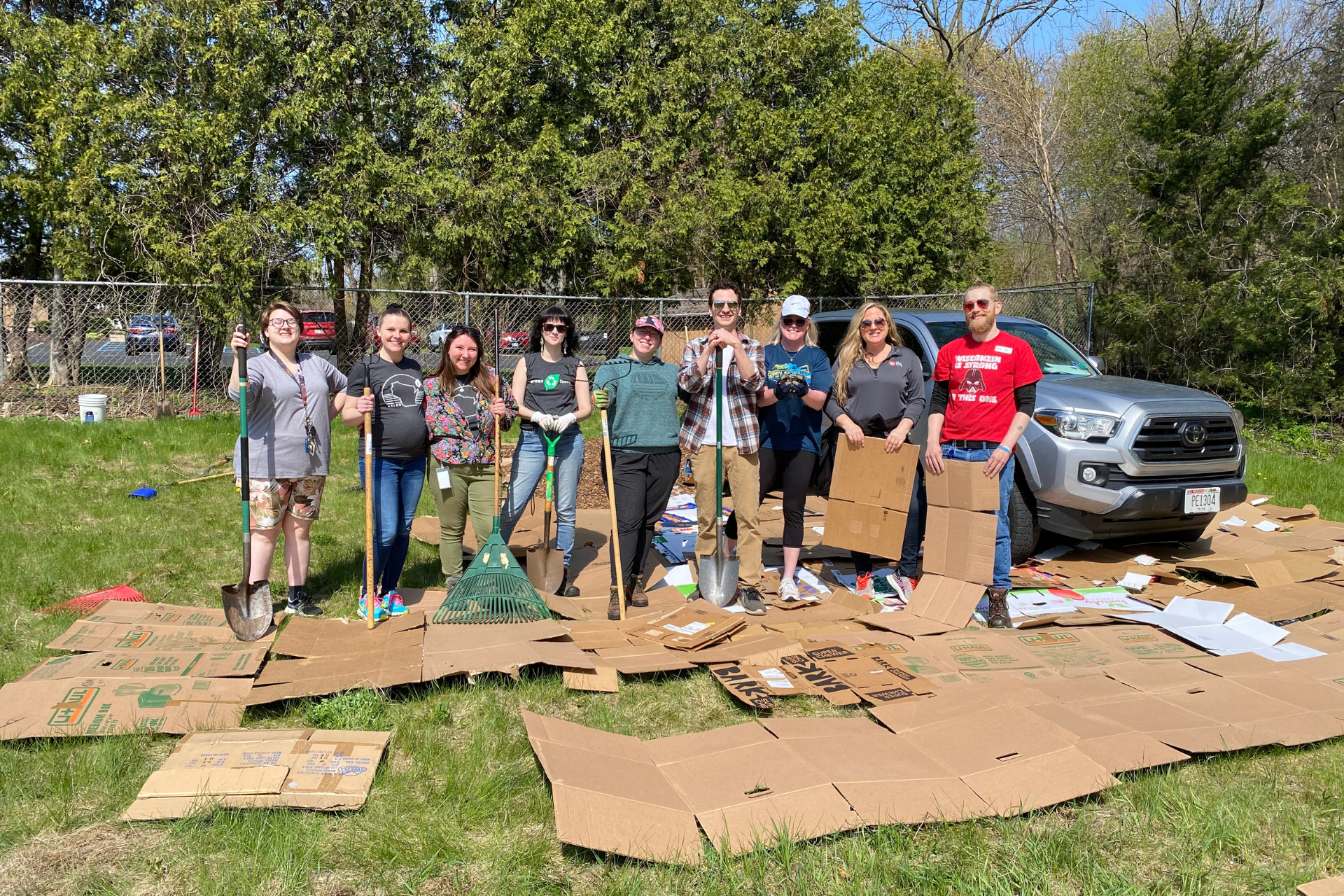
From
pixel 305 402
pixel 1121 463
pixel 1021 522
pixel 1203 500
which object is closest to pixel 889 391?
pixel 1021 522

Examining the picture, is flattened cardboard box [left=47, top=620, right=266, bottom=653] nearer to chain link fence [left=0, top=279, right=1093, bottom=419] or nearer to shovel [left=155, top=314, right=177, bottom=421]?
chain link fence [left=0, top=279, right=1093, bottom=419]

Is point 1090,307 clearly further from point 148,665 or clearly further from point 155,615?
point 148,665

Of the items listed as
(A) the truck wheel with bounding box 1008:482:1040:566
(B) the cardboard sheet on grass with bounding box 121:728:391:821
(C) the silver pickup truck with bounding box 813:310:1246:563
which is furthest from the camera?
(A) the truck wheel with bounding box 1008:482:1040:566

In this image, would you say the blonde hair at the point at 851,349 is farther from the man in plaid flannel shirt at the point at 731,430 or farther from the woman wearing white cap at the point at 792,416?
the man in plaid flannel shirt at the point at 731,430

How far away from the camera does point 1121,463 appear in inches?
230

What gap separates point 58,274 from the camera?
13016 mm

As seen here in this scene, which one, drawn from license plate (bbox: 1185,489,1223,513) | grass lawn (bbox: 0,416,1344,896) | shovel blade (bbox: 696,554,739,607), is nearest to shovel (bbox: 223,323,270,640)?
grass lawn (bbox: 0,416,1344,896)

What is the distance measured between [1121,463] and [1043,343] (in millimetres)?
1789

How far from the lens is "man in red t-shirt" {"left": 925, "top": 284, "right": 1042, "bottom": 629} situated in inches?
200

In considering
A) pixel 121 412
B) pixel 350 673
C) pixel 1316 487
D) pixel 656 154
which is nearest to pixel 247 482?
pixel 350 673

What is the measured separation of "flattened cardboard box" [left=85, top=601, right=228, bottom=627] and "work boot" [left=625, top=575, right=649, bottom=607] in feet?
7.44

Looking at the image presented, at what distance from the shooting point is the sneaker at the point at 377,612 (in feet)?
16.1

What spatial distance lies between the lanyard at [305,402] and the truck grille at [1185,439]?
17.0 feet

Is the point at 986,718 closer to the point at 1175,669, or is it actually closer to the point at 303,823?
the point at 1175,669
